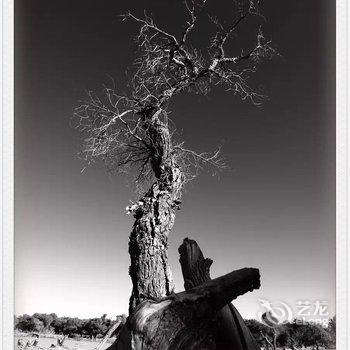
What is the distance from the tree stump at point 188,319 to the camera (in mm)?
681

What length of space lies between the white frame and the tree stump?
155 centimetres

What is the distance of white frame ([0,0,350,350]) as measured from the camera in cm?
217

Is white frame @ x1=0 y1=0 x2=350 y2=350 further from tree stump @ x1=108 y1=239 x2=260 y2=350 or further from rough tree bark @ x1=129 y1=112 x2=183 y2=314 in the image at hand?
tree stump @ x1=108 y1=239 x2=260 y2=350

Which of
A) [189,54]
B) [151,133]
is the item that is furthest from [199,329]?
[189,54]
